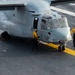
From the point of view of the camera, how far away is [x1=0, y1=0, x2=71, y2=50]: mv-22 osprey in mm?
22891

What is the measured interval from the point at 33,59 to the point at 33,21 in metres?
3.22

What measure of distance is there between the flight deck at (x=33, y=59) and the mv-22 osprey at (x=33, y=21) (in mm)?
843

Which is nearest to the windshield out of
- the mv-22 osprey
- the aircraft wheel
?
the mv-22 osprey

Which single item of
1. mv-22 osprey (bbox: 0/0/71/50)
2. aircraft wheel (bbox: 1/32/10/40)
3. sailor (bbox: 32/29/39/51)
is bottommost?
aircraft wheel (bbox: 1/32/10/40)

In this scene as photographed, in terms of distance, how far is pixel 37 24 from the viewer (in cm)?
2369

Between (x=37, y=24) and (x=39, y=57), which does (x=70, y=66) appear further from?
(x=37, y=24)

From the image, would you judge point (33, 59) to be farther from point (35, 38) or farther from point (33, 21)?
point (33, 21)

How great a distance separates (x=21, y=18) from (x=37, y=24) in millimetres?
2053

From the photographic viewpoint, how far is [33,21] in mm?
23969

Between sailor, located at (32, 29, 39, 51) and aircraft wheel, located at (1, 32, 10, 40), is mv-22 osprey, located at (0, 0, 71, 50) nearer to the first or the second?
aircraft wheel, located at (1, 32, 10, 40)

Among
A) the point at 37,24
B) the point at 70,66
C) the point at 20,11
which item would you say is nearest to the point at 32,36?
the point at 37,24

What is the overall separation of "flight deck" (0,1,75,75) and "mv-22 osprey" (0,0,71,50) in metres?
0.84

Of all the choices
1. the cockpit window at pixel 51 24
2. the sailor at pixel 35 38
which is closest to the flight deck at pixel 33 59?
the sailor at pixel 35 38

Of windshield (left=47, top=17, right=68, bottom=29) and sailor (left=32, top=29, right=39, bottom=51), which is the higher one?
windshield (left=47, top=17, right=68, bottom=29)
